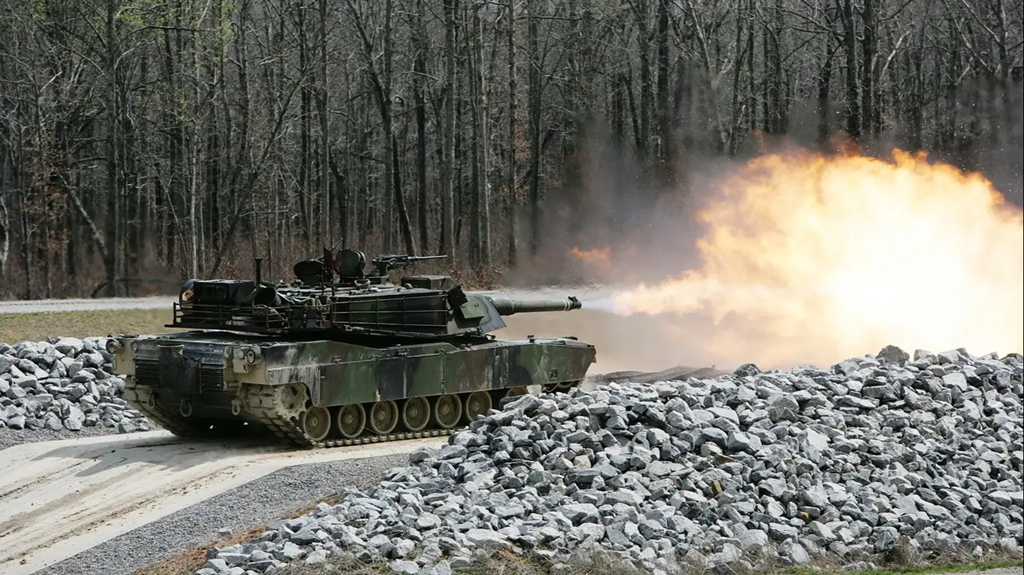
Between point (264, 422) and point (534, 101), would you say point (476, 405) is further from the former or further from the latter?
point (534, 101)

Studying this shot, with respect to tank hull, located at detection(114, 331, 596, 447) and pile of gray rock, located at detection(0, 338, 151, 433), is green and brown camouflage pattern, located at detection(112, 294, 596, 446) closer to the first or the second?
tank hull, located at detection(114, 331, 596, 447)

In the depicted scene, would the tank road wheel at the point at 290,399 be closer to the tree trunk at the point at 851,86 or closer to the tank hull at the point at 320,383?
the tank hull at the point at 320,383

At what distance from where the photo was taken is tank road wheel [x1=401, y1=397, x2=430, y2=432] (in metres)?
20.8

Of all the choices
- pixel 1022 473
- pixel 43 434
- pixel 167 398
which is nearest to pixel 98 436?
pixel 43 434

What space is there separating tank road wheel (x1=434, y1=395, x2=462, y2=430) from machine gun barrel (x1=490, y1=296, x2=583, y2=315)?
2.01m

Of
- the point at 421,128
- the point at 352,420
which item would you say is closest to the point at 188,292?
the point at 352,420

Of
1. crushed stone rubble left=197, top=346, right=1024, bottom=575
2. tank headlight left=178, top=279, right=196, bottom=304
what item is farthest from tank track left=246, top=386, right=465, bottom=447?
crushed stone rubble left=197, top=346, right=1024, bottom=575

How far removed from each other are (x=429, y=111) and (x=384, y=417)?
128ft

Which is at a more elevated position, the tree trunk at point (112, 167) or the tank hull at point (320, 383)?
the tree trunk at point (112, 167)

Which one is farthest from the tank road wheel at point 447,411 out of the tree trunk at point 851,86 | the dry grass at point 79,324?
the tree trunk at point 851,86

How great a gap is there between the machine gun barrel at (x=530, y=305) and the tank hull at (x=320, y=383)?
841mm

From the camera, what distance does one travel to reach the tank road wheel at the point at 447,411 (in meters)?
21.2

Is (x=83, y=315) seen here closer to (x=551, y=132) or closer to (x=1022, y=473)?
(x=1022, y=473)

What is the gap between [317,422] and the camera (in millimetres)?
19688
